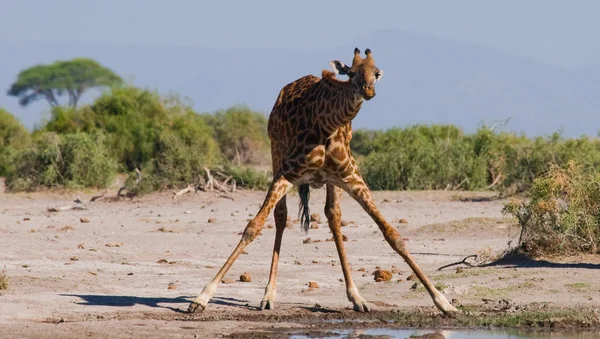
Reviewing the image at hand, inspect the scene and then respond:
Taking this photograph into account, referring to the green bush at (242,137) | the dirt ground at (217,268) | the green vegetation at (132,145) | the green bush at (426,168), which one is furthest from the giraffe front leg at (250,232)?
the green bush at (242,137)

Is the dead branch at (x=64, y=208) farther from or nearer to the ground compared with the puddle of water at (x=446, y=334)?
nearer to the ground

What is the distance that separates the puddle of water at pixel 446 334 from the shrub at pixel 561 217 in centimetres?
309

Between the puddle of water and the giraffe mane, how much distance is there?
1950 millimetres

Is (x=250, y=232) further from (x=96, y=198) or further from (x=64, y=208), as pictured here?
(x=96, y=198)

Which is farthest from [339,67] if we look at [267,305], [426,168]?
[426,168]

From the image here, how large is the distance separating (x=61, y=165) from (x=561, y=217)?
536 inches

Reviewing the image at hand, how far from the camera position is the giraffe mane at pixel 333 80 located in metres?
9.64

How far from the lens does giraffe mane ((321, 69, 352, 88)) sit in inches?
380

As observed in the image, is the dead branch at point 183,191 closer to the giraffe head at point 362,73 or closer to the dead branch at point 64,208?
the dead branch at point 64,208

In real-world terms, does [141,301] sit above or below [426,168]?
below

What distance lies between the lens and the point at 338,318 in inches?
390

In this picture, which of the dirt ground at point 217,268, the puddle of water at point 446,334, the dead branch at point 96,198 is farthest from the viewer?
the dead branch at point 96,198

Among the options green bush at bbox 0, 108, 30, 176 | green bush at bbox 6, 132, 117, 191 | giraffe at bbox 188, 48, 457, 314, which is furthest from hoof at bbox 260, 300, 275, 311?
green bush at bbox 0, 108, 30, 176

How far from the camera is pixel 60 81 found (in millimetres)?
65125
